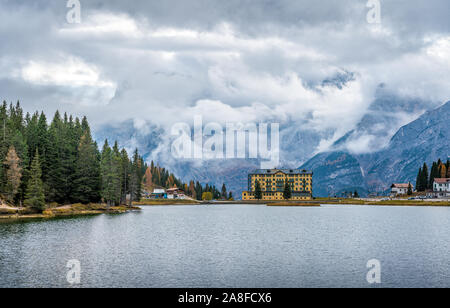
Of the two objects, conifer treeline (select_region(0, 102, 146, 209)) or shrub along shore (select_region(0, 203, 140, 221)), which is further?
conifer treeline (select_region(0, 102, 146, 209))

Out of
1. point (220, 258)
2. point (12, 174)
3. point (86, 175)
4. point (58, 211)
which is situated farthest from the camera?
point (86, 175)

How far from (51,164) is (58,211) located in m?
17.9

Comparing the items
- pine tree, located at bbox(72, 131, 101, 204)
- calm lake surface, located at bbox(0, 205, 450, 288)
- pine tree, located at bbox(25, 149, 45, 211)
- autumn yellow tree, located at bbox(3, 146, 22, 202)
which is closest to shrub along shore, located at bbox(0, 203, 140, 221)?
pine tree, located at bbox(25, 149, 45, 211)

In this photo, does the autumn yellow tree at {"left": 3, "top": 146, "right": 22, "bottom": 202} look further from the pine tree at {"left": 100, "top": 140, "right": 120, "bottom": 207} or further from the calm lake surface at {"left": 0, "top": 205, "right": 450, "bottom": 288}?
the calm lake surface at {"left": 0, "top": 205, "right": 450, "bottom": 288}

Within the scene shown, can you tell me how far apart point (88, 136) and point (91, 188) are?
2007 centimetres

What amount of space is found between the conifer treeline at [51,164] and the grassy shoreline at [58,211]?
2893 millimetres

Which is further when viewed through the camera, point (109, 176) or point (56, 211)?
point (109, 176)

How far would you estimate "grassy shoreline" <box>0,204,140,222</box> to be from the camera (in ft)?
394

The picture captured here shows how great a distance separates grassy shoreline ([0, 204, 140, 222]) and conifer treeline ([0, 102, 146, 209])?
2893mm

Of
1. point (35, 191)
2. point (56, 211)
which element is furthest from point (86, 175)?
point (35, 191)

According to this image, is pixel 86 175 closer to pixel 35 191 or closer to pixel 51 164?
pixel 51 164

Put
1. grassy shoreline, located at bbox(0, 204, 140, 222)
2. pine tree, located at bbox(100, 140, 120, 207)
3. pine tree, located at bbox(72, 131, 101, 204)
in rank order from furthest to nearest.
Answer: pine tree, located at bbox(100, 140, 120, 207), pine tree, located at bbox(72, 131, 101, 204), grassy shoreline, located at bbox(0, 204, 140, 222)

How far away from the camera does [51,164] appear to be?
480ft
